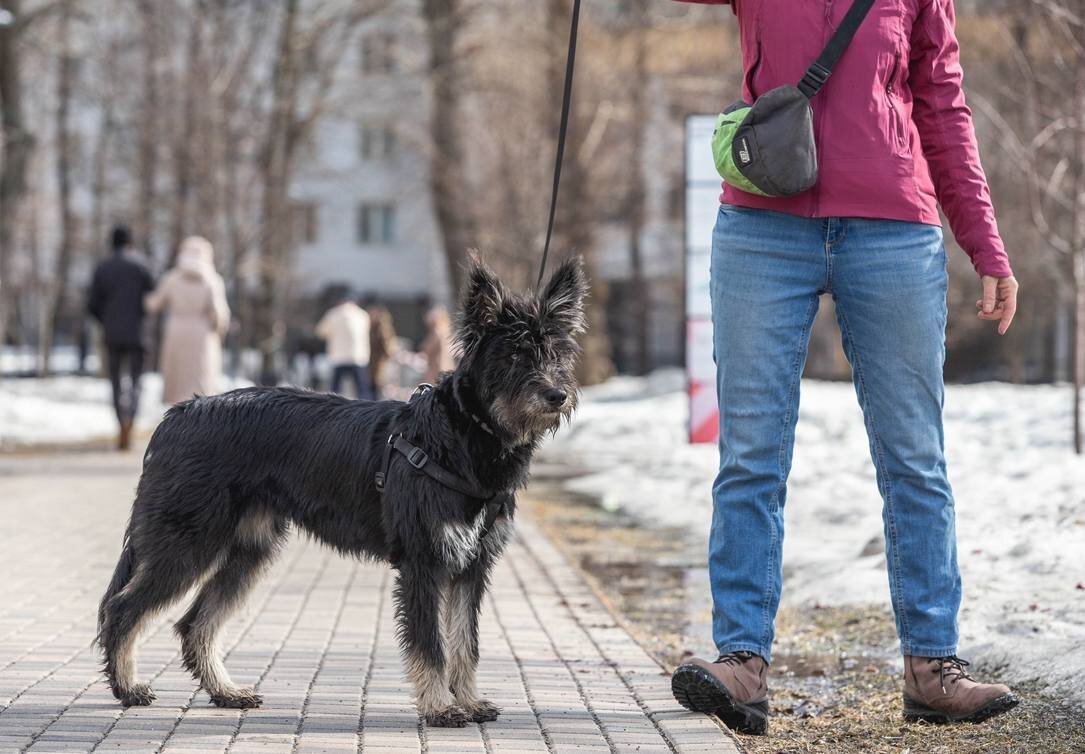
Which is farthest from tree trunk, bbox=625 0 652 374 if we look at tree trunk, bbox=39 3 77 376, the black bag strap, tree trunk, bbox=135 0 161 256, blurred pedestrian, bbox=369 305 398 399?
the black bag strap

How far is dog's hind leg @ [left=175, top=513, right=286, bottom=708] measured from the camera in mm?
4969

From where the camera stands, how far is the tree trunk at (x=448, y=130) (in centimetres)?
2852

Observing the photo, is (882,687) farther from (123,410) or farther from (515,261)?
(515,261)

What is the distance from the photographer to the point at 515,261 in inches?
1252

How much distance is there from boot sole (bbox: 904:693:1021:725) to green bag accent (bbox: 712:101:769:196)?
166cm

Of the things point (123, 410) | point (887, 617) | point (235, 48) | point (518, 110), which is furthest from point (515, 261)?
point (887, 617)

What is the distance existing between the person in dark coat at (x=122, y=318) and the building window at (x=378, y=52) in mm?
15259

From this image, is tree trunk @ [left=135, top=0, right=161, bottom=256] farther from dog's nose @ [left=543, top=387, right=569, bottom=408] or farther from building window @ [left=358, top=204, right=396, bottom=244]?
dog's nose @ [left=543, top=387, right=569, bottom=408]

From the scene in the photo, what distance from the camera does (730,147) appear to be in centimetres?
462

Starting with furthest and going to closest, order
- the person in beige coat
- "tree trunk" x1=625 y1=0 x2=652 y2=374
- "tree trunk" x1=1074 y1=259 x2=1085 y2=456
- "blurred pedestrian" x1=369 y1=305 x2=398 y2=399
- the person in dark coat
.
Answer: "tree trunk" x1=625 y1=0 x2=652 y2=374
"blurred pedestrian" x1=369 y1=305 x2=398 y2=399
the person in dark coat
the person in beige coat
"tree trunk" x1=1074 y1=259 x2=1085 y2=456

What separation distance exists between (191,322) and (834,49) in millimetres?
12489

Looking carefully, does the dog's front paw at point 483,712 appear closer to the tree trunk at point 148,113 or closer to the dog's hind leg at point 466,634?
the dog's hind leg at point 466,634

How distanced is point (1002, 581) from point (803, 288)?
260 cm

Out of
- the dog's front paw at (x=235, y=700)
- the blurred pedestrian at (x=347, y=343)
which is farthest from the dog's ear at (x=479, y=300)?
the blurred pedestrian at (x=347, y=343)
